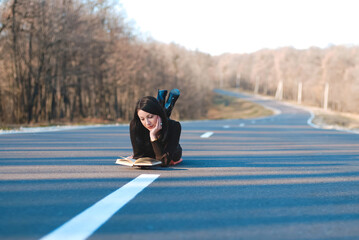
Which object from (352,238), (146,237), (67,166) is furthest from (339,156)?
(146,237)

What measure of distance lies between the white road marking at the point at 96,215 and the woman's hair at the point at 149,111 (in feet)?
4.79

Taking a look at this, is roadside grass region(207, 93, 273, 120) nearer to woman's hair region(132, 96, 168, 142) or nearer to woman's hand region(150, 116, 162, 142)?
woman's hair region(132, 96, 168, 142)

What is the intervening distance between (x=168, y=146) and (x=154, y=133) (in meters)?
0.26

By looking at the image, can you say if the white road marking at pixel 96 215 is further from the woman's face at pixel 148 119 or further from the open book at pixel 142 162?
the woman's face at pixel 148 119

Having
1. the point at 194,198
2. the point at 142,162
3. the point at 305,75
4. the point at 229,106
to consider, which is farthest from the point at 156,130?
the point at 305,75

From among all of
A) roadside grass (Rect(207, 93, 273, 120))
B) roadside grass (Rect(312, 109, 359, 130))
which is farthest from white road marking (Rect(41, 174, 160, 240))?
roadside grass (Rect(207, 93, 273, 120))

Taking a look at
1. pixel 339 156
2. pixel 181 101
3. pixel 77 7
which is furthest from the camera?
pixel 181 101

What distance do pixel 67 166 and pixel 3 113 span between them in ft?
115

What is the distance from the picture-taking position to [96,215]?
3066 millimetres

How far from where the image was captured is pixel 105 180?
4.61 m

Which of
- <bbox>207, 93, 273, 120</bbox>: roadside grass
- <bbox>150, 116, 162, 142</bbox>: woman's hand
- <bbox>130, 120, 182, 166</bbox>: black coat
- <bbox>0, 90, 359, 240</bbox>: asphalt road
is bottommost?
<bbox>207, 93, 273, 120</bbox>: roadside grass

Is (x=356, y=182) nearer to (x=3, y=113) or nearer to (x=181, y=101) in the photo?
(x=3, y=113)

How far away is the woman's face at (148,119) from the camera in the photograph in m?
5.60

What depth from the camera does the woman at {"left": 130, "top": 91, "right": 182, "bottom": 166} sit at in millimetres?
5621
